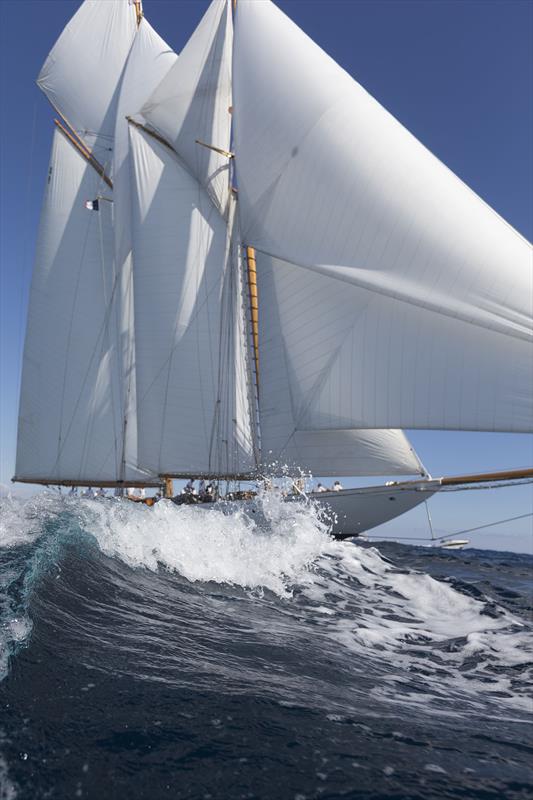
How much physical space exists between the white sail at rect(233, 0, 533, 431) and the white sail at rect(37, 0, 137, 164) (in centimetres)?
1844

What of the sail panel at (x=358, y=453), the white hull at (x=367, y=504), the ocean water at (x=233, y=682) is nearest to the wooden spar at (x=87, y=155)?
the sail panel at (x=358, y=453)

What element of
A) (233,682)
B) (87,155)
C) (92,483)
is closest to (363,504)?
(233,682)

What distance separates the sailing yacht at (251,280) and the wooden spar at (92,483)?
0.21m

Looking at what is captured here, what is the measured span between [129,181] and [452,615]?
99.7 ft

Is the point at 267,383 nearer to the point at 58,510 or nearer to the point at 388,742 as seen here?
the point at 58,510

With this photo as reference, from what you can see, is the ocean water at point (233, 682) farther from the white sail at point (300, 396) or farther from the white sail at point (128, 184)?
the white sail at point (128, 184)

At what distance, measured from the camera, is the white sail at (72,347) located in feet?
100.0

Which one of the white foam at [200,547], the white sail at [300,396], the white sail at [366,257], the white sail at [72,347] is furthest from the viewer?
the white sail at [72,347]

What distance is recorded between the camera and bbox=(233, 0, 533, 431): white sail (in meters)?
13.4

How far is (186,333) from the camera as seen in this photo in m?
26.0

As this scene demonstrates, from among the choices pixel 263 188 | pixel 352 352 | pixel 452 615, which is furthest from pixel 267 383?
pixel 452 615

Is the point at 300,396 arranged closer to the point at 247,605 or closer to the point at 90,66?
the point at 247,605

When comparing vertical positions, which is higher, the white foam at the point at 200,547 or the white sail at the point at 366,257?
the white sail at the point at 366,257

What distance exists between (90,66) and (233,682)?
44.4m
